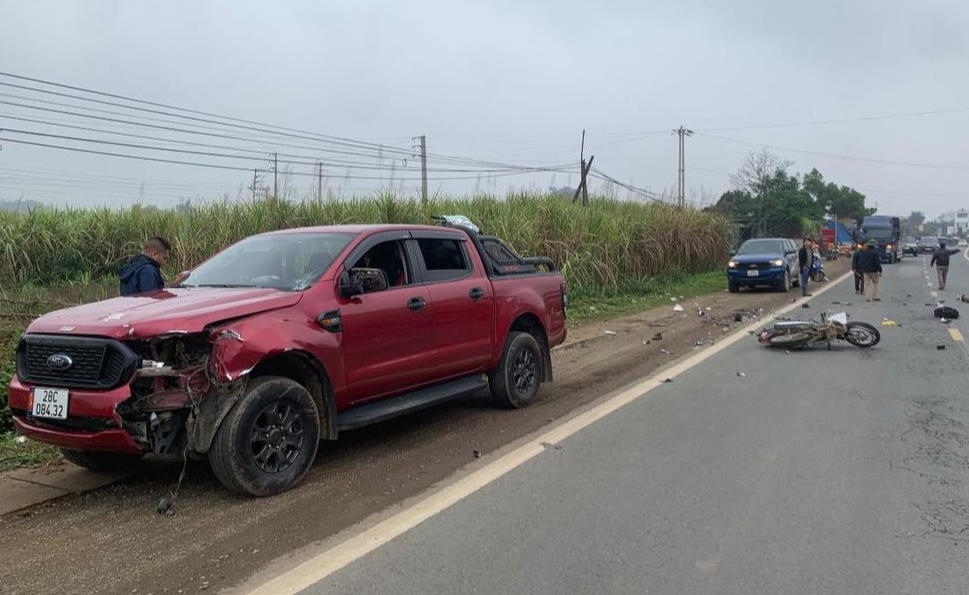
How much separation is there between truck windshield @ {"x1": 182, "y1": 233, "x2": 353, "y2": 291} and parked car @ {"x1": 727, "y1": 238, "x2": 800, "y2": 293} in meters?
17.8

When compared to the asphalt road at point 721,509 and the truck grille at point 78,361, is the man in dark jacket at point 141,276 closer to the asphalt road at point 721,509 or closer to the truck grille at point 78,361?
the truck grille at point 78,361

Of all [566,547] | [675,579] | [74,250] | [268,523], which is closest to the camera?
[675,579]

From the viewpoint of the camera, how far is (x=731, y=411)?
7344 millimetres

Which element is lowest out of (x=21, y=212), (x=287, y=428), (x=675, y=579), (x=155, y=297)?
(x=675, y=579)

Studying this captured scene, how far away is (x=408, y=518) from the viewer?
4547 millimetres

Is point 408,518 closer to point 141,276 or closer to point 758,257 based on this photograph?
point 141,276

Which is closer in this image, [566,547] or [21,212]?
[566,547]

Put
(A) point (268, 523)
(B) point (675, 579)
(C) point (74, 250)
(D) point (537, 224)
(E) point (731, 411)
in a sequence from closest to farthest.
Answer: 1. (B) point (675, 579)
2. (A) point (268, 523)
3. (E) point (731, 411)
4. (C) point (74, 250)
5. (D) point (537, 224)

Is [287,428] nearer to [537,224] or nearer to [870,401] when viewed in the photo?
[870,401]

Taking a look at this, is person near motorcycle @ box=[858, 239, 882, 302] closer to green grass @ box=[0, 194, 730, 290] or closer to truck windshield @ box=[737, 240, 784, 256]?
truck windshield @ box=[737, 240, 784, 256]

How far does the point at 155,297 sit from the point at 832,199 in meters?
90.5

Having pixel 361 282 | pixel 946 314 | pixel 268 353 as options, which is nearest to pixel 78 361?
pixel 268 353

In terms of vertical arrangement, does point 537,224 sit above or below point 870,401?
above

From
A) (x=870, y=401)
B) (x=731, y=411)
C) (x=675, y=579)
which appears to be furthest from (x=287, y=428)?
(x=870, y=401)
